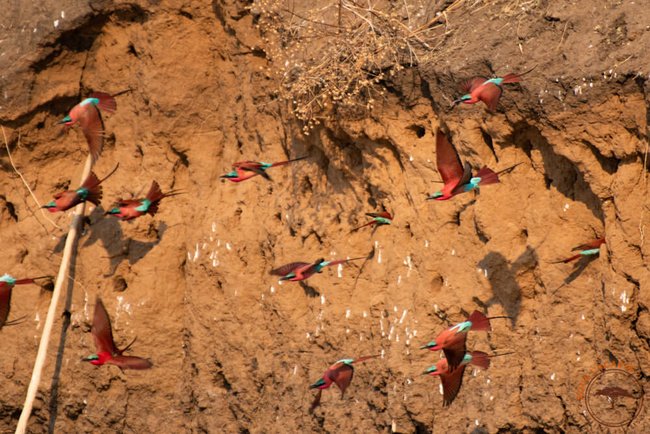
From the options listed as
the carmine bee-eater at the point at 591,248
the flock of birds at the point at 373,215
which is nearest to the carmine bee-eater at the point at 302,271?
the flock of birds at the point at 373,215

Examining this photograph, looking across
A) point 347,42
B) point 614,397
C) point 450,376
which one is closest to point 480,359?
point 450,376

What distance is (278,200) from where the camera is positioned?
4922 millimetres

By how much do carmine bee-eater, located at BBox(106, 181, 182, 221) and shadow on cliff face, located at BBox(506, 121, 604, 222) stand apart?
207 cm

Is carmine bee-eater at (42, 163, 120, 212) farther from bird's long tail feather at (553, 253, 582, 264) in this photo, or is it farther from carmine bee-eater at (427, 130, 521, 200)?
bird's long tail feather at (553, 253, 582, 264)

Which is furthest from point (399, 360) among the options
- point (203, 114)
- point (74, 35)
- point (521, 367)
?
point (74, 35)

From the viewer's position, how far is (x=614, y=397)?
3.47m

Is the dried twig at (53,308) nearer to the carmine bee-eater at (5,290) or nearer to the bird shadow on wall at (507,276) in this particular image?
the carmine bee-eater at (5,290)

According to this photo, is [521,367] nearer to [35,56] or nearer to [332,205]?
[332,205]

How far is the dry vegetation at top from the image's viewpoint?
168 inches

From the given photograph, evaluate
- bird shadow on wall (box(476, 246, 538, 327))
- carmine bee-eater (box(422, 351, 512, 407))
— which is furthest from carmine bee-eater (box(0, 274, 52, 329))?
bird shadow on wall (box(476, 246, 538, 327))

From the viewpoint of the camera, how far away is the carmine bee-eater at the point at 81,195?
495 cm

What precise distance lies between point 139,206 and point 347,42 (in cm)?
154

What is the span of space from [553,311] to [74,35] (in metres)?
3.62

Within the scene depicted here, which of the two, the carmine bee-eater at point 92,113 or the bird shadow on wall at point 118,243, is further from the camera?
the bird shadow on wall at point 118,243
